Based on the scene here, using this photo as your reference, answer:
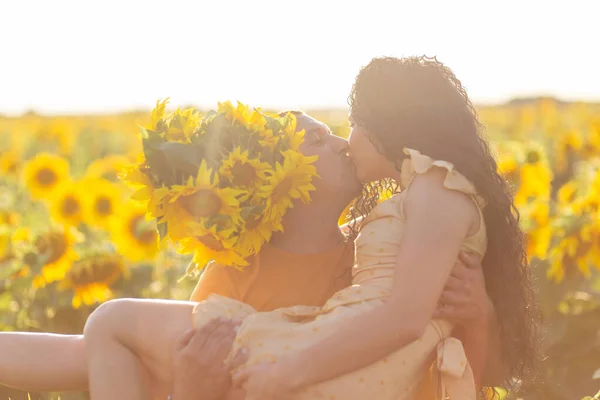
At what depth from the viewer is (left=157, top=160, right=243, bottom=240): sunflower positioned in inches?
113

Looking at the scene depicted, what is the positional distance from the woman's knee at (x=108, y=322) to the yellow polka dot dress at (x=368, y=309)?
0.78 ft

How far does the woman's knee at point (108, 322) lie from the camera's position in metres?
2.86

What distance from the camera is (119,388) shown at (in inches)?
111

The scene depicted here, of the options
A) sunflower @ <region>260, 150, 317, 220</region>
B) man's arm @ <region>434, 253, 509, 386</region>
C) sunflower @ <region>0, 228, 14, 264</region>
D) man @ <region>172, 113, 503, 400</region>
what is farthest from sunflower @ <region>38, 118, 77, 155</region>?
man's arm @ <region>434, 253, 509, 386</region>

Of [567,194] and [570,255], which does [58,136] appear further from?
[570,255]

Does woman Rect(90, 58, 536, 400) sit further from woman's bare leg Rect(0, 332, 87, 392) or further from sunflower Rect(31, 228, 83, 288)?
sunflower Rect(31, 228, 83, 288)

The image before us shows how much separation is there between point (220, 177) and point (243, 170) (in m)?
0.08

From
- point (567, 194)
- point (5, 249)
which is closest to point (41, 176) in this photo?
point (5, 249)

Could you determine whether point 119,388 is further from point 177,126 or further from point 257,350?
point 177,126

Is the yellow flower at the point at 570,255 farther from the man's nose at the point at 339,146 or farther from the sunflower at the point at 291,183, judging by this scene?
the sunflower at the point at 291,183

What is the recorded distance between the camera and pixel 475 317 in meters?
2.98

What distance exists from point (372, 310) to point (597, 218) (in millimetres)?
2510

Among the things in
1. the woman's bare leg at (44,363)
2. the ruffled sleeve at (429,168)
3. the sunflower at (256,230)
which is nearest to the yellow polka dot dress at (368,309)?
the ruffled sleeve at (429,168)

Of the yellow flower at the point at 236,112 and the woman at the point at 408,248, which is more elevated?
the yellow flower at the point at 236,112
